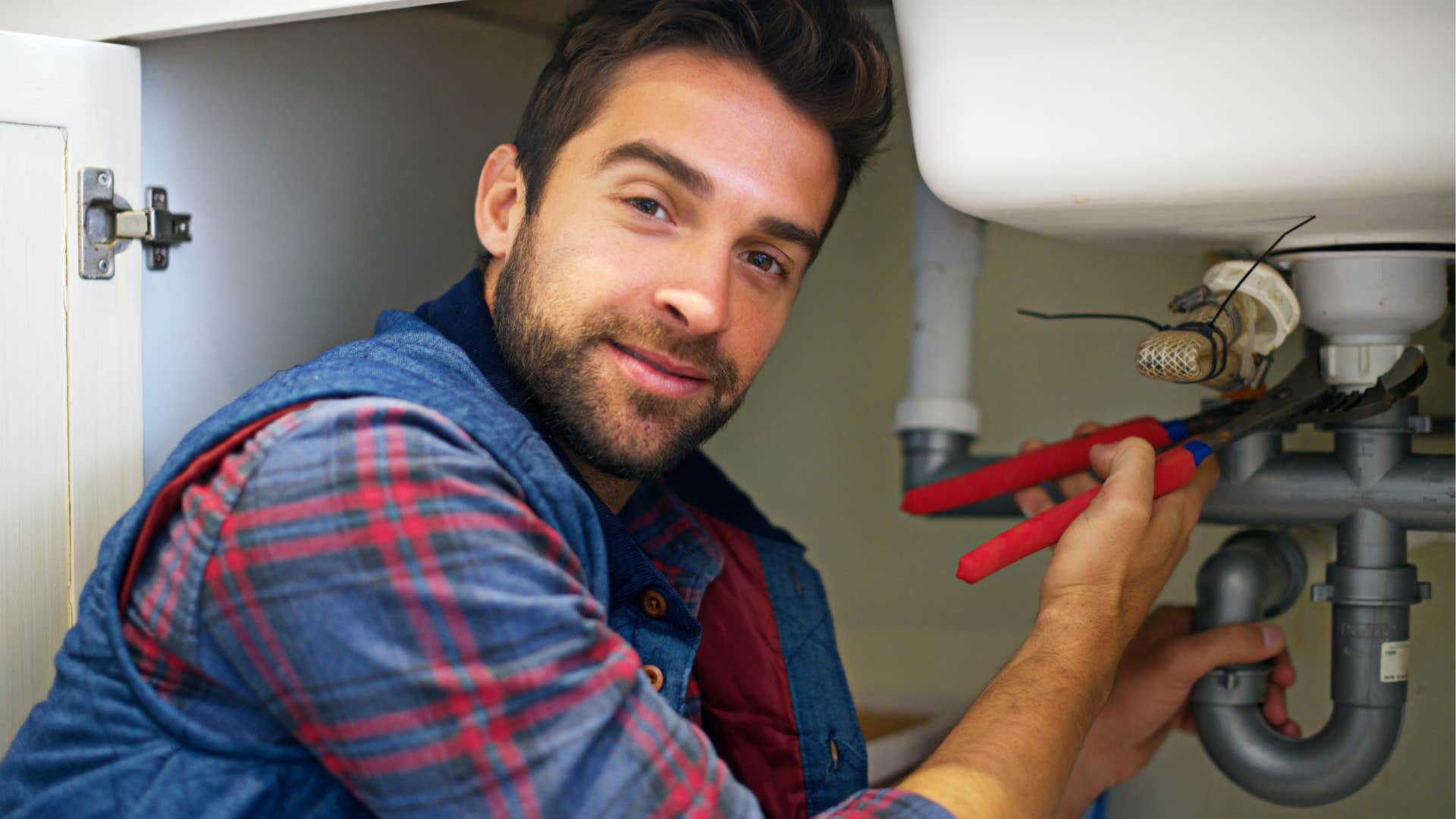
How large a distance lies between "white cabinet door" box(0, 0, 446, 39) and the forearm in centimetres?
54

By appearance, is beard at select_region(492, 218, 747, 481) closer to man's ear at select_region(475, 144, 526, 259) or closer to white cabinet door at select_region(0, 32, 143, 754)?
man's ear at select_region(475, 144, 526, 259)

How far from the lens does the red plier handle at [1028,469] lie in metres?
0.85

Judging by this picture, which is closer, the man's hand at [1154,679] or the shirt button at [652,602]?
the shirt button at [652,602]

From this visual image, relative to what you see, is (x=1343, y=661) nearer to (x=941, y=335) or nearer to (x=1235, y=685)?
(x=1235, y=685)

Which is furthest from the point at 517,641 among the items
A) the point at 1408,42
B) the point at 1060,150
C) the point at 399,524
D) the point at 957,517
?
the point at 957,517

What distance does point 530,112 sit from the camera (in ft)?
3.11

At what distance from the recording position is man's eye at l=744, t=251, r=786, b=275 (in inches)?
34.9

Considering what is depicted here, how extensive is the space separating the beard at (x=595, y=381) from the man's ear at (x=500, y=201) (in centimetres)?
5

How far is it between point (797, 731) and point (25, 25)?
2.47ft

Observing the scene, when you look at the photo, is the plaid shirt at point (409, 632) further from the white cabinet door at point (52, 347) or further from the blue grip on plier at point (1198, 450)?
the blue grip on plier at point (1198, 450)

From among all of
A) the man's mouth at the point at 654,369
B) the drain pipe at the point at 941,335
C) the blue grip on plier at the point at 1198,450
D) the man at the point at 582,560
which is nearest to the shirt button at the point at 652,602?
the man at the point at 582,560

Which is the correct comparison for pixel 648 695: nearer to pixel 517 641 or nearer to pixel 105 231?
pixel 517 641

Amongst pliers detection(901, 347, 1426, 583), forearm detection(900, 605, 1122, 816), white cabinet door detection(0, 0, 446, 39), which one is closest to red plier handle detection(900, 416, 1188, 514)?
pliers detection(901, 347, 1426, 583)

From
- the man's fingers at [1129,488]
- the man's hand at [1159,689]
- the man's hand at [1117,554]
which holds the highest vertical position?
the man's fingers at [1129,488]
